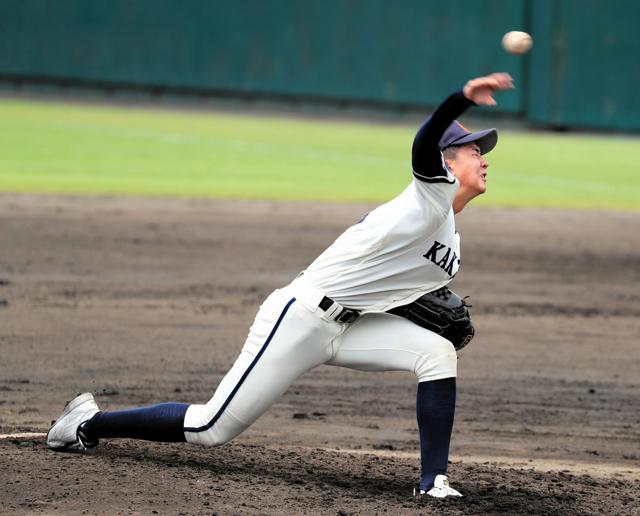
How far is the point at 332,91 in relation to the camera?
2527cm

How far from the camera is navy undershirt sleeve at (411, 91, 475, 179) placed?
4.10 metres

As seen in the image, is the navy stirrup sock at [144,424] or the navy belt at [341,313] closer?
the navy belt at [341,313]

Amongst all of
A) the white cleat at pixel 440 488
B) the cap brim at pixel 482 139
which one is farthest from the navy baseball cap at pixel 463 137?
the white cleat at pixel 440 488

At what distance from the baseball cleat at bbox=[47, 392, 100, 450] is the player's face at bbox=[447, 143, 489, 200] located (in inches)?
65.2

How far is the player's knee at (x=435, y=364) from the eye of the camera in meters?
4.47

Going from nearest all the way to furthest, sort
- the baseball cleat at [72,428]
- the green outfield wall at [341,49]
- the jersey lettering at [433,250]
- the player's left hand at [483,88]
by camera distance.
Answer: the player's left hand at [483,88] < the jersey lettering at [433,250] < the baseball cleat at [72,428] < the green outfield wall at [341,49]

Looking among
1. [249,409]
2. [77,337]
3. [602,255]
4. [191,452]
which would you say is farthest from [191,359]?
[602,255]

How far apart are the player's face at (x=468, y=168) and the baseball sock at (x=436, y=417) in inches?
26.6

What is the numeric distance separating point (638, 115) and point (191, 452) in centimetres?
1946

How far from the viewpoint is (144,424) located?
479 cm

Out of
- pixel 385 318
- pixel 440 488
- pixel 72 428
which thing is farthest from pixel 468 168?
pixel 72 428

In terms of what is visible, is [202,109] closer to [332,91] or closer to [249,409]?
[332,91]

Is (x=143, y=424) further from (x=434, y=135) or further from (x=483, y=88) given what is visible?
(x=483, y=88)

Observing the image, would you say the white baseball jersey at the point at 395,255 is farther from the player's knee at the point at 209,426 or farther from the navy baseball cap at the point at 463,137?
the player's knee at the point at 209,426
